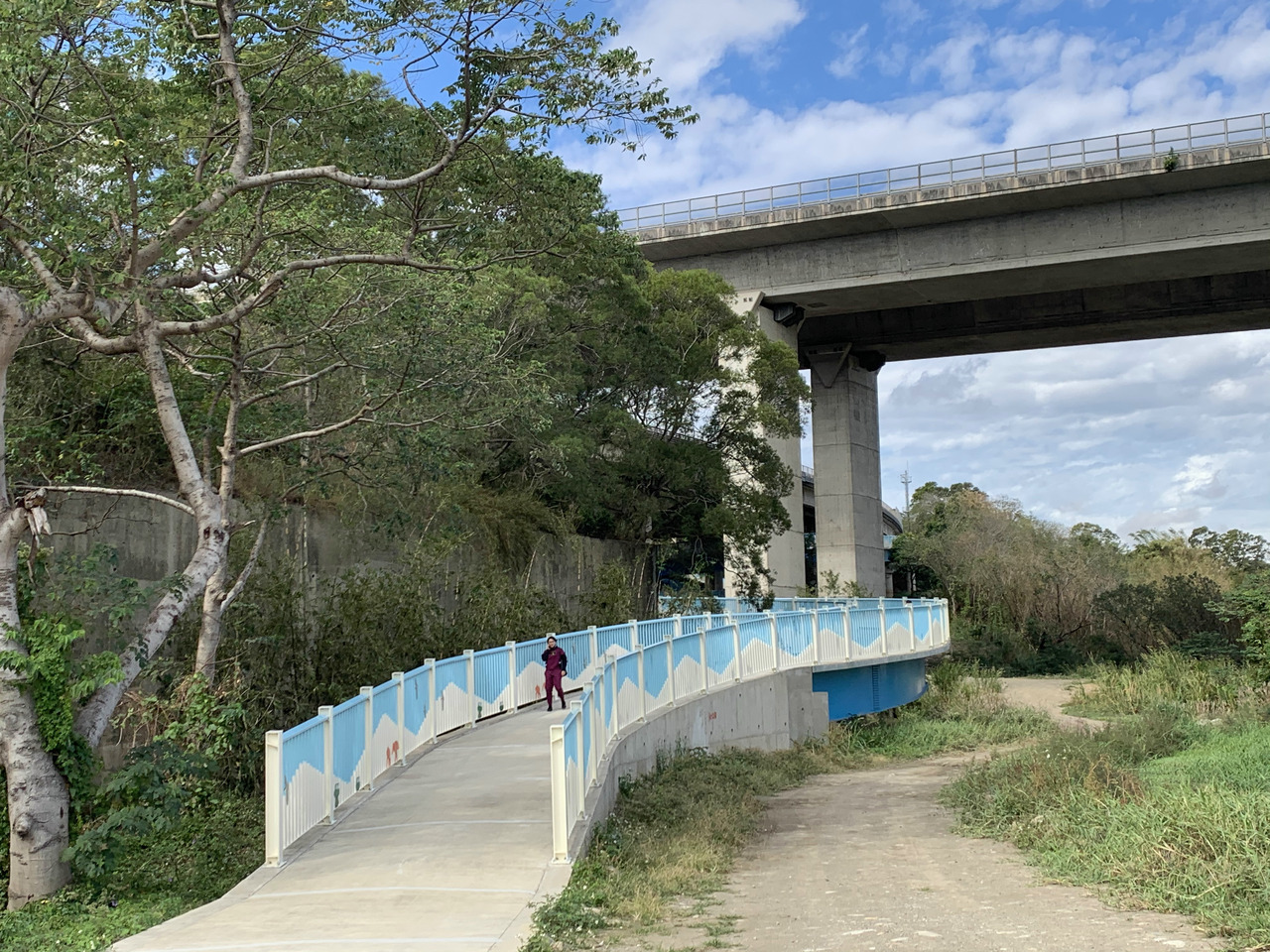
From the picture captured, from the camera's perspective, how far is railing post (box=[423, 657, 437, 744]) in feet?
48.7

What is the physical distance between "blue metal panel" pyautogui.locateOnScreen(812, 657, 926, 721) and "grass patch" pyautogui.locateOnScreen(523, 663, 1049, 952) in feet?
1.47

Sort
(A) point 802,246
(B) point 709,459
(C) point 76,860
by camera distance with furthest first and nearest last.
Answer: (A) point 802,246 < (B) point 709,459 < (C) point 76,860

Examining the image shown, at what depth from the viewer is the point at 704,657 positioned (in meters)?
18.1

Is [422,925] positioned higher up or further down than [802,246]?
further down

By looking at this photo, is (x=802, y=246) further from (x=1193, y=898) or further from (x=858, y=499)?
(x=1193, y=898)

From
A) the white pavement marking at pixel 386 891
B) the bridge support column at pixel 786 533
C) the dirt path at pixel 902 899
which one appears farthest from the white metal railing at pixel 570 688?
the bridge support column at pixel 786 533

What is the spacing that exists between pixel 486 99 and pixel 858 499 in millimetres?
29302

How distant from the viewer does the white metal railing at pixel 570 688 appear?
33.3 feet

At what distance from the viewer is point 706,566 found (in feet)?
102

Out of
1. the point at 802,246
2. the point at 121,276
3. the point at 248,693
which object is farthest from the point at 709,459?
the point at 121,276

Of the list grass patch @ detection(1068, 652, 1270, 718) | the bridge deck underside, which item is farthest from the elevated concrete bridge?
grass patch @ detection(1068, 652, 1270, 718)

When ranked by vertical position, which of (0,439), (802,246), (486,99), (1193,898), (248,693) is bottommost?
(1193,898)

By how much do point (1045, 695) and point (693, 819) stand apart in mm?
23586

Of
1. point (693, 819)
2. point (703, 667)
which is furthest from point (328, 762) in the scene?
point (703, 667)
